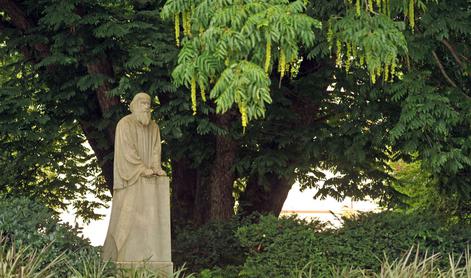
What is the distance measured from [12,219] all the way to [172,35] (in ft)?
19.9

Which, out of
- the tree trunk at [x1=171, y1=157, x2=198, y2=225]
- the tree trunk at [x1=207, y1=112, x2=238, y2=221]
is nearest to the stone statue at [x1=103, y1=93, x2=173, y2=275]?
the tree trunk at [x1=207, y1=112, x2=238, y2=221]

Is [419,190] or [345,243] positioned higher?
[419,190]

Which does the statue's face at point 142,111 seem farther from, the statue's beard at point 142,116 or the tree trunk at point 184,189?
the tree trunk at point 184,189

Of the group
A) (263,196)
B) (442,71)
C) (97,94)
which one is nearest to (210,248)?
(263,196)

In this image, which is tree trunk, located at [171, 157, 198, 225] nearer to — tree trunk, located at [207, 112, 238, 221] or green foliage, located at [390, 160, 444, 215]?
tree trunk, located at [207, 112, 238, 221]

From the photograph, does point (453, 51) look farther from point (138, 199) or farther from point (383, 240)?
point (138, 199)

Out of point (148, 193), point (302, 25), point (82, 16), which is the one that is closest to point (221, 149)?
point (82, 16)

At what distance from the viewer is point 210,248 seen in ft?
57.0

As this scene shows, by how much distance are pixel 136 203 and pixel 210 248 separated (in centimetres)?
425

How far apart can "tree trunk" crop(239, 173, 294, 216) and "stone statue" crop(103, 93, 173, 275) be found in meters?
6.17

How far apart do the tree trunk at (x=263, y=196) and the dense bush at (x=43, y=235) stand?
848cm

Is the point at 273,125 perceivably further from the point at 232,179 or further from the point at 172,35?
the point at 172,35

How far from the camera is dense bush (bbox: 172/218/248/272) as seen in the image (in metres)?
17.2

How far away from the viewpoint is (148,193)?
13406 mm
